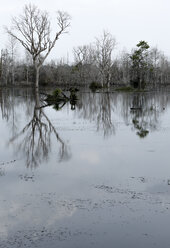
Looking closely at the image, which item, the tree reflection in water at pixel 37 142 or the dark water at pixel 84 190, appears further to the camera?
the tree reflection in water at pixel 37 142

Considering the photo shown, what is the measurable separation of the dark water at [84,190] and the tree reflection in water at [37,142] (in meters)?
0.03

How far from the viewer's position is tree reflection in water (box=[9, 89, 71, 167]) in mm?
8688

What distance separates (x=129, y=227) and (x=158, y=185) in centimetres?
197

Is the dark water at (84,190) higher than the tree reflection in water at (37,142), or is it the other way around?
the tree reflection in water at (37,142)

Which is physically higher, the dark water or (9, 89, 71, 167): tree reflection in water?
(9, 89, 71, 167): tree reflection in water

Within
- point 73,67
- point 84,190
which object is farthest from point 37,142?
point 73,67

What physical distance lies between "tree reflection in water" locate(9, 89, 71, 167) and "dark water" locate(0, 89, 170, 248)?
0.10 ft

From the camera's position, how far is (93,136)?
466 inches

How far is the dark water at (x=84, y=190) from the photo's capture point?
176 inches

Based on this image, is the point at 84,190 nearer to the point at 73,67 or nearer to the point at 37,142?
the point at 37,142

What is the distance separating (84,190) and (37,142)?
14.9 feet

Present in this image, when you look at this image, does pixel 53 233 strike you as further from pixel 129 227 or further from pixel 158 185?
pixel 158 185

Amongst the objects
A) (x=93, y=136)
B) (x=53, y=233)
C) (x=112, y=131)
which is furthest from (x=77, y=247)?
(x=112, y=131)

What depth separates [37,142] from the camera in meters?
10.5
